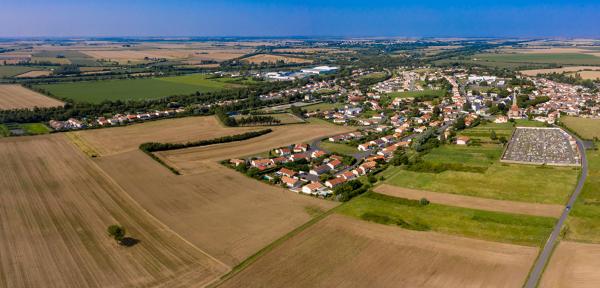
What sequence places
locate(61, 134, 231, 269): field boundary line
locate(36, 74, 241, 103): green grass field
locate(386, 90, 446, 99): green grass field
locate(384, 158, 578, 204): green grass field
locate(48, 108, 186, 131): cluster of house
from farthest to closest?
locate(386, 90, 446, 99): green grass field < locate(36, 74, 241, 103): green grass field < locate(48, 108, 186, 131): cluster of house < locate(384, 158, 578, 204): green grass field < locate(61, 134, 231, 269): field boundary line

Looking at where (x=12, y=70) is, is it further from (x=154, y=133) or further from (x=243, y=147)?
(x=243, y=147)

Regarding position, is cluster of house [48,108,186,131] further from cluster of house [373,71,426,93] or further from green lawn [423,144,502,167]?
cluster of house [373,71,426,93]

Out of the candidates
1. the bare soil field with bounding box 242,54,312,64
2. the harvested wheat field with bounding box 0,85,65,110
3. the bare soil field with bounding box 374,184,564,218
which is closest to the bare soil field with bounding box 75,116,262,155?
the harvested wheat field with bounding box 0,85,65,110

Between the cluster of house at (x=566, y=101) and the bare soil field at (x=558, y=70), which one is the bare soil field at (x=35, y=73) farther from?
the bare soil field at (x=558, y=70)

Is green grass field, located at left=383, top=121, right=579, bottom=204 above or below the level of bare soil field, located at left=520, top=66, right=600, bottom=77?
below

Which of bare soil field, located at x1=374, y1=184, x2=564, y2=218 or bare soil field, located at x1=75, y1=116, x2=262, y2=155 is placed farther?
bare soil field, located at x1=75, y1=116, x2=262, y2=155

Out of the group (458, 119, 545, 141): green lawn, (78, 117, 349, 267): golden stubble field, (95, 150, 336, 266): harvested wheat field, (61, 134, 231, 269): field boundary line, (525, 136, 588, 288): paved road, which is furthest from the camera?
(458, 119, 545, 141): green lawn

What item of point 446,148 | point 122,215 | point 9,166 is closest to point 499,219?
point 446,148

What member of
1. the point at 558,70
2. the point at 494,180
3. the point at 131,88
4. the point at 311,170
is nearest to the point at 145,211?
the point at 311,170
